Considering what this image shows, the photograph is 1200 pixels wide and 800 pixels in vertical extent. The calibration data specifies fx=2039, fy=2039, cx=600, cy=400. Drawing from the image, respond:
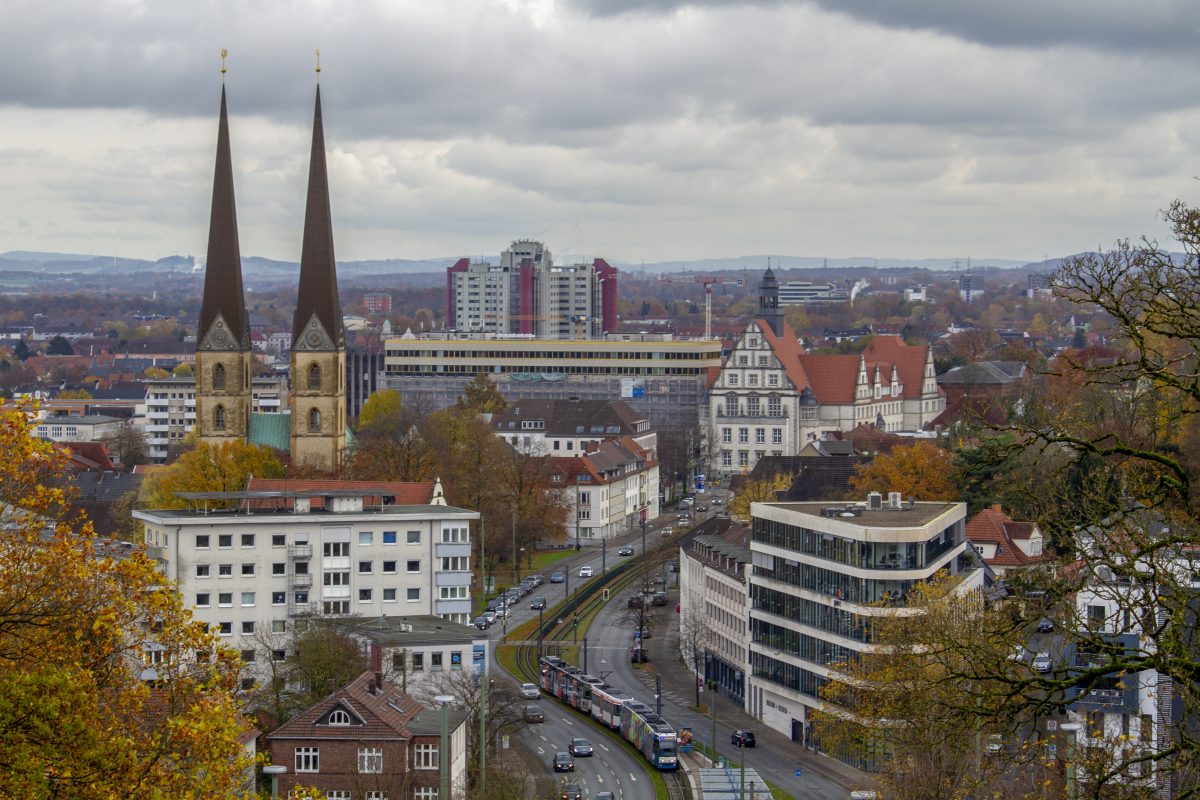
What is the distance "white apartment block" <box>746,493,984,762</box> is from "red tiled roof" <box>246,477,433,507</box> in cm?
1625

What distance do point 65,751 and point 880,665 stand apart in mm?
40783

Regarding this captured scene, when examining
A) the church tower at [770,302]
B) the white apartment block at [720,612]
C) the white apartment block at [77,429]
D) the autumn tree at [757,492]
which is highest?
the church tower at [770,302]

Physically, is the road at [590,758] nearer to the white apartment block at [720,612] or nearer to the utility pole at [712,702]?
the utility pole at [712,702]

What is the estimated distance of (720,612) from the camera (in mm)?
80562

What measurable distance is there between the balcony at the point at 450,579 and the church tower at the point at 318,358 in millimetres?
35553

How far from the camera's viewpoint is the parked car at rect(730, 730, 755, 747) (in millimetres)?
68750

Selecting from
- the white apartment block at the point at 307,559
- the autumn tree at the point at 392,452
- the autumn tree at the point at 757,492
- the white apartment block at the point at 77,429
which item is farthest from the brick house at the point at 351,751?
the white apartment block at the point at 77,429

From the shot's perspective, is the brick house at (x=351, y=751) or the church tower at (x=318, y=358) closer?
the brick house at (x=351, y=751)

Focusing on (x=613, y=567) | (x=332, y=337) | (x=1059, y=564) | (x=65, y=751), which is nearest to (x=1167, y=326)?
(x=1059, y=564)

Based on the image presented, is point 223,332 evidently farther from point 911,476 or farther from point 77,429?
point 77,429

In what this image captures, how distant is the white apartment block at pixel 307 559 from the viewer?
7631 centimetres

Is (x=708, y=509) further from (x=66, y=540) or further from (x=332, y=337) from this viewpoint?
(x=66, y=540)

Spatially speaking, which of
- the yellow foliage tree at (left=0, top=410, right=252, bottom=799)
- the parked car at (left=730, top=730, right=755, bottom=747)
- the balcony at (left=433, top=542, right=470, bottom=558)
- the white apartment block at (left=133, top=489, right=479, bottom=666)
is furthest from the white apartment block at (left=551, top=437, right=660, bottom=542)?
the yellow foliage tree at (left=0, top=410, right=252, bottom=799)

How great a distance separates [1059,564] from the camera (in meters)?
23.6
